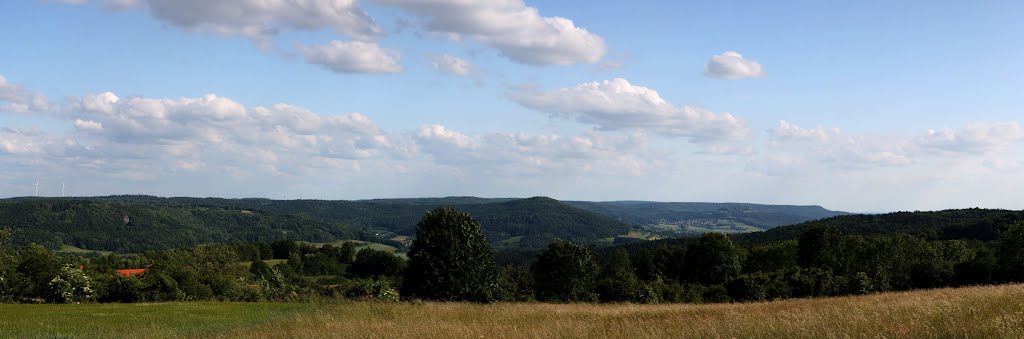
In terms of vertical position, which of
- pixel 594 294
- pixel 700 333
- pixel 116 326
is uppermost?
pixel 700 333

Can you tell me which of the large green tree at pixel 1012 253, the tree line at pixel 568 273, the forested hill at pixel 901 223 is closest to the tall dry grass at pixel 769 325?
the tree line at pixel 568 273

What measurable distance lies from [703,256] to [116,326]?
256 feet

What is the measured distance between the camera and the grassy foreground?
41.3 ft

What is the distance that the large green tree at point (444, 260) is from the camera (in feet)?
143

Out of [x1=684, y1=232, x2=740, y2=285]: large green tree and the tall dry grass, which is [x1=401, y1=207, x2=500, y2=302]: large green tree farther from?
[x1=684, y1=232, x2=740, y2=285]: large green tree

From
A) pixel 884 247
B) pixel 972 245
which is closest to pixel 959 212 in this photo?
pixel 972 245

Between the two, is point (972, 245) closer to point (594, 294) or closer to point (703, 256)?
point (703, 256)

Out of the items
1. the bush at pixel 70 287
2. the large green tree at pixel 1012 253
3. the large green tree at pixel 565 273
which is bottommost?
the large green tree at pixel 565 273

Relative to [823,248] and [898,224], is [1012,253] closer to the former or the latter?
[823,248]

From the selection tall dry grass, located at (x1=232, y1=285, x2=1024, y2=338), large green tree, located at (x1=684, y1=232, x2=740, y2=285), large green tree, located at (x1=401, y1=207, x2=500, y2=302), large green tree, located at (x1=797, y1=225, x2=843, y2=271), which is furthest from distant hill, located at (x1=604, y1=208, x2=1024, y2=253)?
tall dry grass, located at (x1=232, y1=285, x2=1024, y2=338)

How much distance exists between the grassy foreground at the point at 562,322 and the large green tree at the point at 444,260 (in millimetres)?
16801

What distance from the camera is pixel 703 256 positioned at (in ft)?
293

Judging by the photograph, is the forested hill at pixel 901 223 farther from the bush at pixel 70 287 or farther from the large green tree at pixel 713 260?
the bush at pixel 70 287

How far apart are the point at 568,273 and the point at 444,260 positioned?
4664 centimetres
